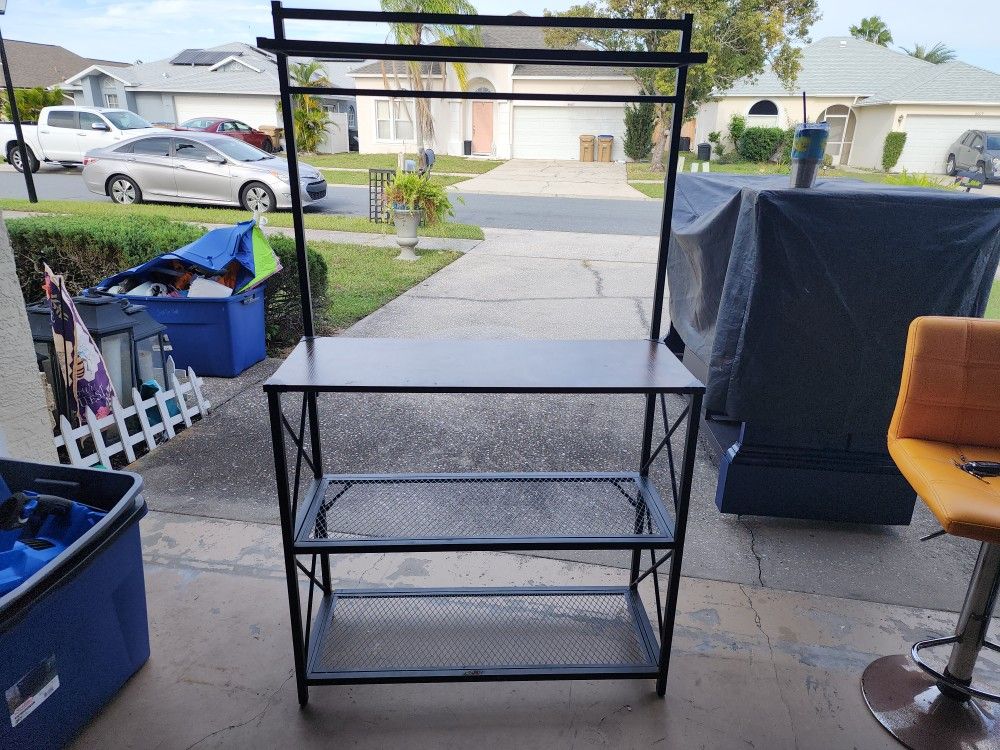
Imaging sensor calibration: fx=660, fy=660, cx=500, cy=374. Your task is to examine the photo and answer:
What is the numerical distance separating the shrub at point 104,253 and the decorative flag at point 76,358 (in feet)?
6.56

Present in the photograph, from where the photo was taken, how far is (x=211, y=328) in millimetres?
4699

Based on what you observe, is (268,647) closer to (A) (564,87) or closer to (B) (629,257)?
(B) (629,257)

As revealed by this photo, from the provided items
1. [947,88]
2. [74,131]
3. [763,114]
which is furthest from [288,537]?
[763,114]

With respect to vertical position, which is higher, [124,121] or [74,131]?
[124,121]

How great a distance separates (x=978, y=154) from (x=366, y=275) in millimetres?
21033

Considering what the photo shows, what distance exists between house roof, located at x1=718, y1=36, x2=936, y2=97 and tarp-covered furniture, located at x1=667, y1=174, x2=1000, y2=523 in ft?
85.8

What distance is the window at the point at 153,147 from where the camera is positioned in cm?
1249

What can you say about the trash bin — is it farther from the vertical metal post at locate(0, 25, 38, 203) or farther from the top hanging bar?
the top hanging bar

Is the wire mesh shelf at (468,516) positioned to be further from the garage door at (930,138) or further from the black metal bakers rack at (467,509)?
the garage door at (930,138)

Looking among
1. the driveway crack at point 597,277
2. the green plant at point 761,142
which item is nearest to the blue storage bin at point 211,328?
the driveway crack at point 597,277

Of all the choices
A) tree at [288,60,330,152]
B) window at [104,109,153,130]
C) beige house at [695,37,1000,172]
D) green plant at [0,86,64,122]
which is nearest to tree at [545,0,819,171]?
beige house at [695,37,1000,172]

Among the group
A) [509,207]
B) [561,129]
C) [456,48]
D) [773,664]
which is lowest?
[773,664]

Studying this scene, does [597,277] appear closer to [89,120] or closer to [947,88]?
[89,120]

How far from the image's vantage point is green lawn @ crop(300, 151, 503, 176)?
22.1 metres
